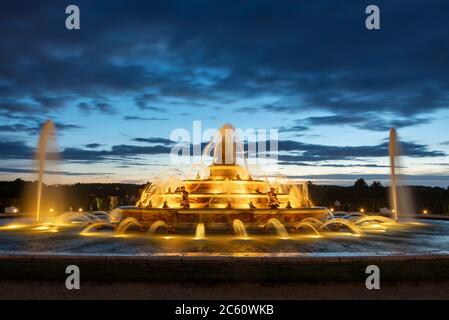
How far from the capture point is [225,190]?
82.8 ft

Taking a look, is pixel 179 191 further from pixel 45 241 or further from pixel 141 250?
pixel 141 250

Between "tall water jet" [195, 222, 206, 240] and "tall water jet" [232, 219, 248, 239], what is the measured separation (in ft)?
4.52

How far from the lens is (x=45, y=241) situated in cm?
1642

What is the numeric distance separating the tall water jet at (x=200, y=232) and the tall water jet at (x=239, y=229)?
1377 mm

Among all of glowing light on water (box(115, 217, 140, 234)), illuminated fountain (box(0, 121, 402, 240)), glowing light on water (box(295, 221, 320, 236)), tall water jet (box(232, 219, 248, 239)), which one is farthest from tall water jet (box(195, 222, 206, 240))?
glowing light on water (box(295, 221, 320, 236))

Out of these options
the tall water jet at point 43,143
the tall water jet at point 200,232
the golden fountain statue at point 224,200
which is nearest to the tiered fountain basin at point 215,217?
the golden fountain statue at point 224,200

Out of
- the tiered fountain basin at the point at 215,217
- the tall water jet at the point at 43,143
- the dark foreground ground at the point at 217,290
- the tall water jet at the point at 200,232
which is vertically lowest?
the dark foreground ground at the point at 217,290

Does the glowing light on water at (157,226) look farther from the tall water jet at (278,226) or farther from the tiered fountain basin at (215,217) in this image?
the tall water jet at (278,226)

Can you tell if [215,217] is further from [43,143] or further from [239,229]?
[43,143]

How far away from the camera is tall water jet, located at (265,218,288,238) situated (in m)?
18.8

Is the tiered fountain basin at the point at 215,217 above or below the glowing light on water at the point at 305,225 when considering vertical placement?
above

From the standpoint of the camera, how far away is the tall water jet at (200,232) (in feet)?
57.1

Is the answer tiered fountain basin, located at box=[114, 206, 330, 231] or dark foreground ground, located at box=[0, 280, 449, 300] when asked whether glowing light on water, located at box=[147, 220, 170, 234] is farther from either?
dark foreground ground, located at box=[0, 280, 449, 300]
